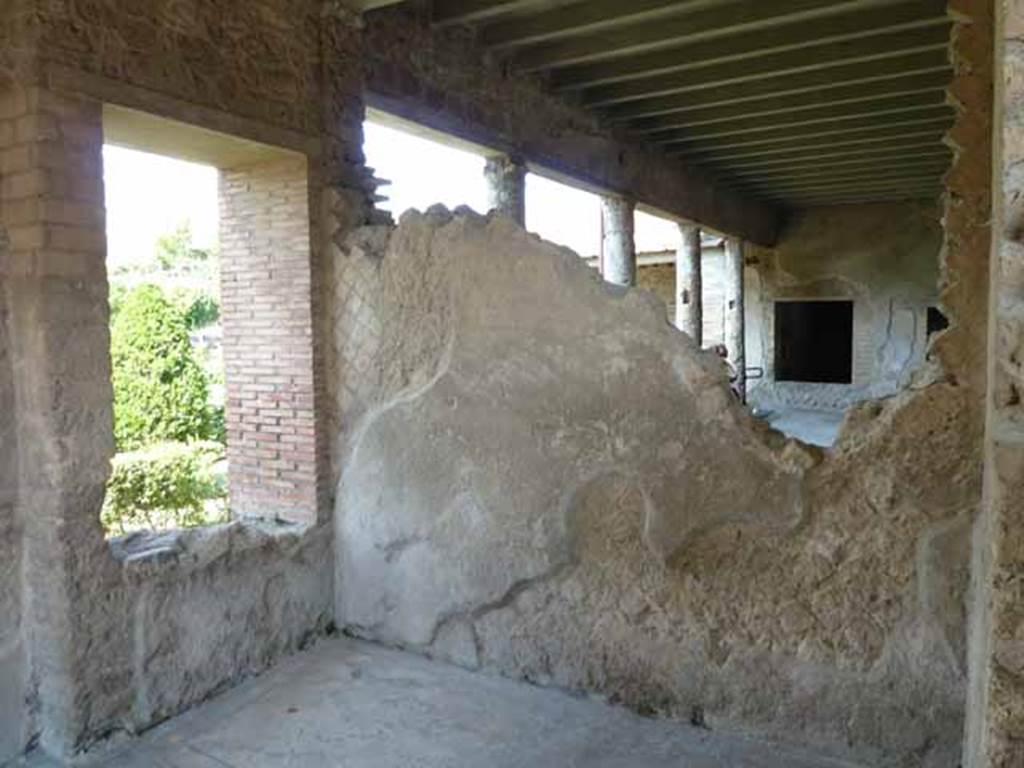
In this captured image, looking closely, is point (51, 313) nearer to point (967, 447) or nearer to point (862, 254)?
point (967, 447)

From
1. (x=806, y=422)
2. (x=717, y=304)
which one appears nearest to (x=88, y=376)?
(x=806, y=422)

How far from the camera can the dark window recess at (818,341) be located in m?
14.1

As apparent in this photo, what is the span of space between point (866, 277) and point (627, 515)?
1034 centimetres

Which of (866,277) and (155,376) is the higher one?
(866,277)

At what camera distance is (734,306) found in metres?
11.9

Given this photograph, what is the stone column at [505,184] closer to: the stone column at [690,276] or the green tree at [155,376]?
the stone column at [690,276]

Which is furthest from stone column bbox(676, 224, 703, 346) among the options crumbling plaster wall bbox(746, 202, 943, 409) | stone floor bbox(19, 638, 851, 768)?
stone floor bbox(19, 638, 851, 768)

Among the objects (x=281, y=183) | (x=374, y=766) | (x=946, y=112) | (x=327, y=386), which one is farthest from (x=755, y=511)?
(x=946, y=112)

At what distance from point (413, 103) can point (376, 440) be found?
2112 mm

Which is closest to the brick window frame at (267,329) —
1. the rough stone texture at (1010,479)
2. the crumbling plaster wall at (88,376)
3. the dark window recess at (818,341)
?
the crumbling plaster wall at (88,376)

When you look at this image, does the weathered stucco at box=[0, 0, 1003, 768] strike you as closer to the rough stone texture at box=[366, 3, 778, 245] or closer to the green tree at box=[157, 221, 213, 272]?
the rough stone texture at box=[366, 3, 778, 245]

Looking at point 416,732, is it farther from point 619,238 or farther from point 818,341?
point 818,341

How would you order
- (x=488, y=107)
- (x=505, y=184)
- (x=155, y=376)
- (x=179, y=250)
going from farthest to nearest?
(x=179, y=250) < (x=155, y=376) < (x=505, y=184) < (x=488, y=107)

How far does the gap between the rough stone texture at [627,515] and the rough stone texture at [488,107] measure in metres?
1.21
